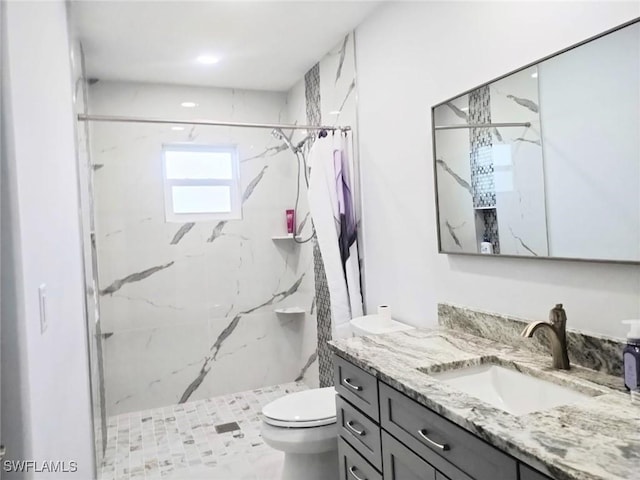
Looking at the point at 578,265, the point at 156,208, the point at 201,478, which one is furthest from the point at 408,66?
the point at 201,478

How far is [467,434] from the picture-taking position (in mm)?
1091

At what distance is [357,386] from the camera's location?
166 cm

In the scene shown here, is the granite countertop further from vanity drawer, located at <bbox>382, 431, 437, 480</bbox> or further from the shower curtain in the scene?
the shower curtain

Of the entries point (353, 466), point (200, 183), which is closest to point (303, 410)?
point (353, 466)

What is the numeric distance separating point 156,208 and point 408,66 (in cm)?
228

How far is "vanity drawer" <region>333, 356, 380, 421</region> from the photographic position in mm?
1548

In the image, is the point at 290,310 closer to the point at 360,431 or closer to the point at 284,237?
the point at 284,237

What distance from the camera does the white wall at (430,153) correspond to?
4.57 ft

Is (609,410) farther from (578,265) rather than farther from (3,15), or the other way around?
(3,15)

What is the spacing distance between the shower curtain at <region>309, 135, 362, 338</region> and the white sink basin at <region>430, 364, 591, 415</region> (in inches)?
48.5

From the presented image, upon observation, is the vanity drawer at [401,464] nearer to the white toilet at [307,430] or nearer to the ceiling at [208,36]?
the white toilet at [307,430]

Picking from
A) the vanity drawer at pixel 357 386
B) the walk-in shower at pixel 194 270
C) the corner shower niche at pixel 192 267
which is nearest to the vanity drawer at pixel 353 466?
the vanity drawer at pixel 357 386

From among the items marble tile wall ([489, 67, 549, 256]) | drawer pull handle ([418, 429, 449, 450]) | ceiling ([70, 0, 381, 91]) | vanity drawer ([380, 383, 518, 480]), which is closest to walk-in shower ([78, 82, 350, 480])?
ceiling ([70, 0, 381, 91])

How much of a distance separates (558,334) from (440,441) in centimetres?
52
